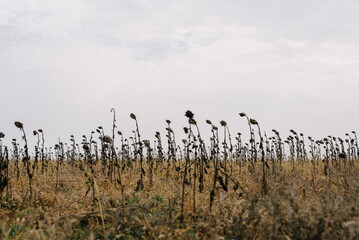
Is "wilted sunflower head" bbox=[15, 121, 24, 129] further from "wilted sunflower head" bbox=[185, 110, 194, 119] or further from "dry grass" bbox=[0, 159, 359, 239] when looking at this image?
"wilted sunflower head" bbox=[185, 110, 194, 119]

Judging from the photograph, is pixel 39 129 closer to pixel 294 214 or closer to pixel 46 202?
pixel 46 202

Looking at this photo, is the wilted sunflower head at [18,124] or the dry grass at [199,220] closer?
the dry grass at [199,220]

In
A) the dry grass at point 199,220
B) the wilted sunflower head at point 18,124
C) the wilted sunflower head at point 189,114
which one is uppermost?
the wilted sunflower head at point 18,124

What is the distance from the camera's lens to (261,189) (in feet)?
22.0

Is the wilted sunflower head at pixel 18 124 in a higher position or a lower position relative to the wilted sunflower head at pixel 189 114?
higher

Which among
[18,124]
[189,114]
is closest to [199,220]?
[189,114]

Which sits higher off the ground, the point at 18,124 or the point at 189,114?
the point at 18,124

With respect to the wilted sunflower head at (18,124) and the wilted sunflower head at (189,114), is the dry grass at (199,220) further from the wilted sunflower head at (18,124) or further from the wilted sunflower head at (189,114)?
the wilted sunflower head at (18,124)

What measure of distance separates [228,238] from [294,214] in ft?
3.05

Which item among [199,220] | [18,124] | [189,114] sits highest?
[18,124]

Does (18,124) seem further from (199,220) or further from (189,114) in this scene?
(199,220)

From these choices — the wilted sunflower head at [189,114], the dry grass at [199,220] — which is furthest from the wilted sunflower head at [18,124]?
the wilted sunflower head at [189,114]

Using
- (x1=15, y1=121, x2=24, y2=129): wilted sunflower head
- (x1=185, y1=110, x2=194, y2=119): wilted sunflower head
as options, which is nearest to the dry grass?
(x1=185, y1=110, x2=194, y2=119): wilted sunflower head

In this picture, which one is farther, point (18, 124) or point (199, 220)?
point (18, 124)
